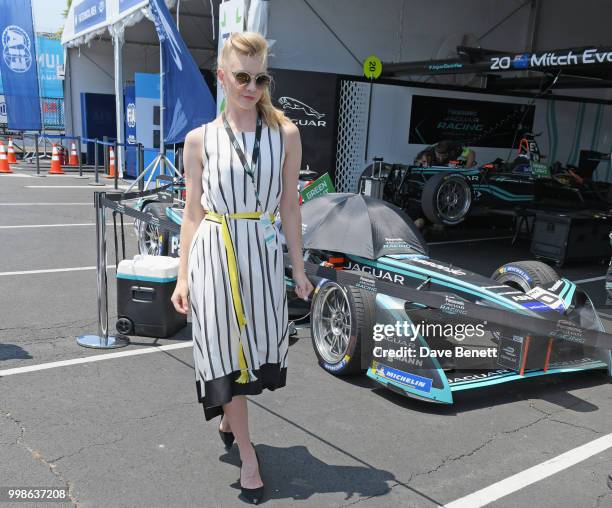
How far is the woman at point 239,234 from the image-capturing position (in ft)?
8.34

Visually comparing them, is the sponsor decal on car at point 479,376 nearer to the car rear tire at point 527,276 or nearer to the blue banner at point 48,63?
the car rear tire at point 527,276

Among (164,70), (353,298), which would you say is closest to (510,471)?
(353,298)

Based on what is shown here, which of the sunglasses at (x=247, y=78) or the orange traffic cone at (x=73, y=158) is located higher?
the sunglasses at (x=247, y=78)

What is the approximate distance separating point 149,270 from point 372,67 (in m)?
9.24

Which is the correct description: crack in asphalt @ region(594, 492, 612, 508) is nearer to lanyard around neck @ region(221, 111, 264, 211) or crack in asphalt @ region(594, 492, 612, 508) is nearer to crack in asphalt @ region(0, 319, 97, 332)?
lanyard around neck @ region(221, 111, 264, 211)

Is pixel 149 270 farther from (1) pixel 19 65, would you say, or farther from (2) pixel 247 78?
(1) pixel 19 65

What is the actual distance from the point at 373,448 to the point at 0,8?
64.8 ft

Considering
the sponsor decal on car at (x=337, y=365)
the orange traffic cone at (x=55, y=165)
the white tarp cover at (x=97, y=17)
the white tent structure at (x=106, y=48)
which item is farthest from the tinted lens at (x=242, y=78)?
the orange traffic cone at (x=55, y=165)

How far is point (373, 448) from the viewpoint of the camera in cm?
340

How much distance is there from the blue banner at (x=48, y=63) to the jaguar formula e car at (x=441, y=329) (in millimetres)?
25855

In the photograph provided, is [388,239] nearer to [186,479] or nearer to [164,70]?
[186,479]

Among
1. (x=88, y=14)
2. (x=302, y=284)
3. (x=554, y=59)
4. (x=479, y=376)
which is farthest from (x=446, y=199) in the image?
(x=88, y=14)

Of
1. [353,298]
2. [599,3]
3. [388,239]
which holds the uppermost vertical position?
[599,3]

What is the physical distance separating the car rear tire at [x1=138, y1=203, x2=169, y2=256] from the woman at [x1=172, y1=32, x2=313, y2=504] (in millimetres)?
3938
